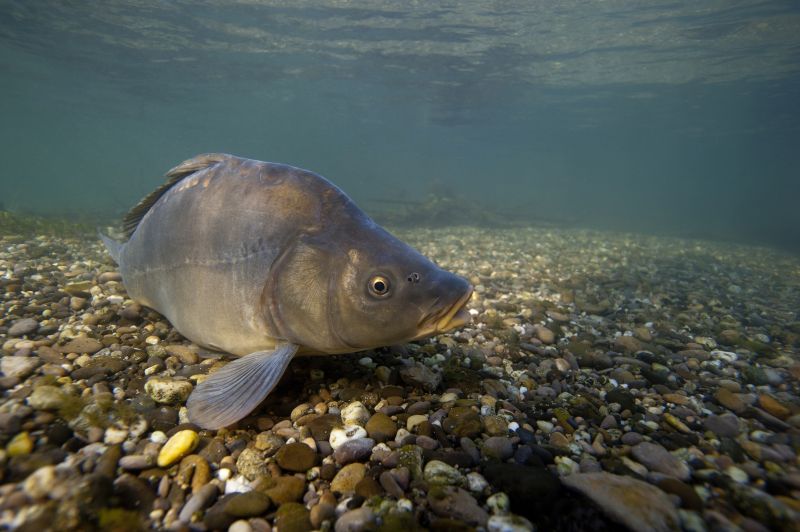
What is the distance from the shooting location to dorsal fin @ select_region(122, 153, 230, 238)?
323 cm

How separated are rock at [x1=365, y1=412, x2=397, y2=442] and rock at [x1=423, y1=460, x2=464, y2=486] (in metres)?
0.32

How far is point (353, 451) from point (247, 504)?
567 millimetres

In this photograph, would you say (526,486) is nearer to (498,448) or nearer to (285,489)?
(498,448)

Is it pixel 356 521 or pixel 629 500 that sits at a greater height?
pixel 629 500

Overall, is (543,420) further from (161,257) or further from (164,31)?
(164,31)

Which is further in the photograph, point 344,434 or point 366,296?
point 366,296

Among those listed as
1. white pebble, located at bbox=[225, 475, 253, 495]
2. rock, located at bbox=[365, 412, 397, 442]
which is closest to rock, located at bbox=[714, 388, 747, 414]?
rock, located at bbox=[365, 412, 397, 442]

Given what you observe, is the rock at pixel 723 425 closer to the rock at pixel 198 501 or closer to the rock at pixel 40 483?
the rock at pixel 198 501

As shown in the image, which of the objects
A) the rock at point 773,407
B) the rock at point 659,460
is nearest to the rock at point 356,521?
the rock at point 659,460

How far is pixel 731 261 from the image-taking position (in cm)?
1211

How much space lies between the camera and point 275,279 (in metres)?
2.45

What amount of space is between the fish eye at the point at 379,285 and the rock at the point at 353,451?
0.87 metres

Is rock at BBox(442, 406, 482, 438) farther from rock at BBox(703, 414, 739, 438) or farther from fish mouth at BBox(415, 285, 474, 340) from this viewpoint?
rock at BBox(703, 414, 739, 438)

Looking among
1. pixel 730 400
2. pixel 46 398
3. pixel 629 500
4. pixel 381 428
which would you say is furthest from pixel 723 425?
pixel 46 398
